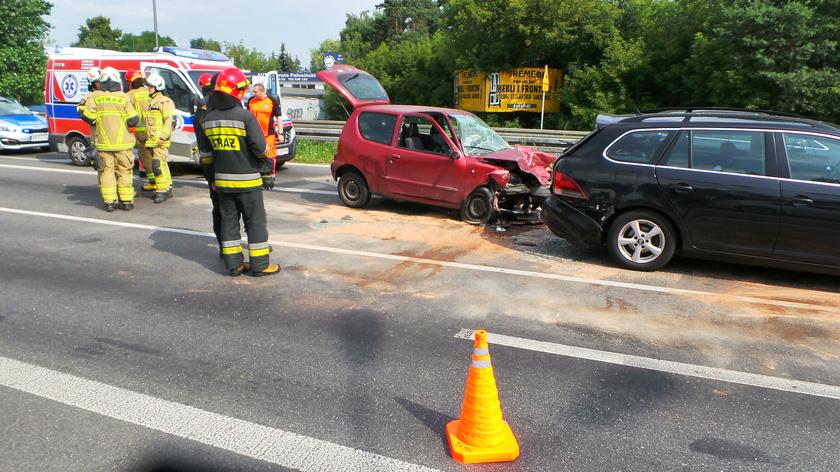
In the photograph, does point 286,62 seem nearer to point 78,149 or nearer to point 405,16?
point 405,16

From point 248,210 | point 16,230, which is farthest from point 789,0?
point 16,230

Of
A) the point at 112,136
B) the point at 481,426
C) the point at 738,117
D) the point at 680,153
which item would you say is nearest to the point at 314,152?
the point at 112,136

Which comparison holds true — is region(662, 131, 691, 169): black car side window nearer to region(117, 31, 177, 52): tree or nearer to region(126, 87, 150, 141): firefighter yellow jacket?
region(126, 87, 150, 141): firefighter yellow jacket

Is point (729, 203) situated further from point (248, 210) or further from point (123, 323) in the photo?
point (123, 323)

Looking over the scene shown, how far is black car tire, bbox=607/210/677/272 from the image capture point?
252 inches

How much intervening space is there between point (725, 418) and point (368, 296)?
308 cm

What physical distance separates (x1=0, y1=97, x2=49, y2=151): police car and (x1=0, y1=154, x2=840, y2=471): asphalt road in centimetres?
1080

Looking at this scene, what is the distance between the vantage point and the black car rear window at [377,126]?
30.8ft

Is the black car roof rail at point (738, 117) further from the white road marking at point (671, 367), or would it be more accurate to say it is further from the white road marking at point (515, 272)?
the white road marking at point (671, 367)

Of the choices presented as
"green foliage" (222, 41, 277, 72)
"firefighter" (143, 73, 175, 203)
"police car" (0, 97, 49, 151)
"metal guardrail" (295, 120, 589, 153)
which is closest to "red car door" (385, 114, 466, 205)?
"firefighter" (143, 73, 175, 203)

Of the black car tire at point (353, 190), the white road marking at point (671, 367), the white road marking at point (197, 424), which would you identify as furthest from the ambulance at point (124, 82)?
the white road marking at point (671, 367)

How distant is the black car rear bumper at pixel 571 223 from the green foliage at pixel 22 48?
2766cm

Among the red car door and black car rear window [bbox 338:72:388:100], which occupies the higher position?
black car rear window [bbox 338:72:388:100]

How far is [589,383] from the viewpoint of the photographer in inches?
156
